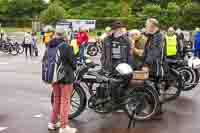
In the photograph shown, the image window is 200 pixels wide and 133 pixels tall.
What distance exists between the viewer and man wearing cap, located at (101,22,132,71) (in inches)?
324

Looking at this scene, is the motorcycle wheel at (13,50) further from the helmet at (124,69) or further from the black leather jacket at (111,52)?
the helmet at (124,69)

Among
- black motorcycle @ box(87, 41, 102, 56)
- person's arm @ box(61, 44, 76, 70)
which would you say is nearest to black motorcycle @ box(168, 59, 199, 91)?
person's arm @ box(61, 44, 76, 70)

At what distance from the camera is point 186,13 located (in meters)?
44.0

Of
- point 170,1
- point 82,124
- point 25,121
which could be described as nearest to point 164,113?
point 82,124

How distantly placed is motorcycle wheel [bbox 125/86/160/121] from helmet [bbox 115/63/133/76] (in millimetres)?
375

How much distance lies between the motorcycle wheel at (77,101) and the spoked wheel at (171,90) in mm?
2342

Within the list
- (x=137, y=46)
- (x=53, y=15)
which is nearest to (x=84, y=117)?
(x=137, y=46)

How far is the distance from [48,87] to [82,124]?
433 cm

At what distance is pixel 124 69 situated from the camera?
790cm

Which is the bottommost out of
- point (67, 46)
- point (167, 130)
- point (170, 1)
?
point (167, 130)

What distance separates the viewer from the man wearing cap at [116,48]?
8227 millimetres

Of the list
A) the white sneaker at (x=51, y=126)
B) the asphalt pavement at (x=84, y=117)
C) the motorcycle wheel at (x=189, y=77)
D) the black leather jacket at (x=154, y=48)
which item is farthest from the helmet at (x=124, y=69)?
the motorcycle wheel at (x=189, y=77)

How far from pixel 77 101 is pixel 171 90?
9.53 feet

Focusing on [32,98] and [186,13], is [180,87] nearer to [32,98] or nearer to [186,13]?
[32,98]
